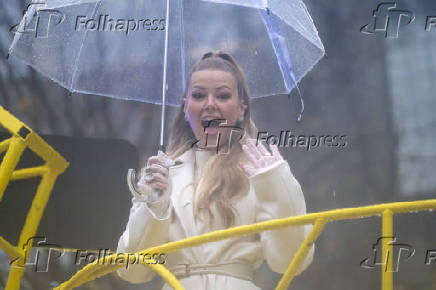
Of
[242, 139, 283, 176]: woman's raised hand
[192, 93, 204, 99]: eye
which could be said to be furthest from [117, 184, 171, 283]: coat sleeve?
[192, 93, 204, 99]: eye

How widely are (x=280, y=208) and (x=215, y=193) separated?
13.4 inches

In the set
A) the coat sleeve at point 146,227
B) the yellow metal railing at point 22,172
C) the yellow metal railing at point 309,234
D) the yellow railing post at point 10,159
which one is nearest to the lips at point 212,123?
the coat sleeve at point 146,227

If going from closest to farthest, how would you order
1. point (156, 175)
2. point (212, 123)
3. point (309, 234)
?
point (309, 234) → point (156, 175) → point (212, 123)

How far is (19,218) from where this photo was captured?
2.72 m

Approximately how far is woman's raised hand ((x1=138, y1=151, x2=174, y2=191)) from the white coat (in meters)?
0.06

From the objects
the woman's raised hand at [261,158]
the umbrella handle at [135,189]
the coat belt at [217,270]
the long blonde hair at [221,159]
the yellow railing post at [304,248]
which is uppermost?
the long blonde hair at [221,159]

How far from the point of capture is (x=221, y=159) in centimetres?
220

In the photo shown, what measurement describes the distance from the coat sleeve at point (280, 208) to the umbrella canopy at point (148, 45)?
57 centimetres

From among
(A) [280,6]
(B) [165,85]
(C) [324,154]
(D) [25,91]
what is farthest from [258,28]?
(D) [25,91]

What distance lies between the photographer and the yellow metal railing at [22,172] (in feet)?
5.85

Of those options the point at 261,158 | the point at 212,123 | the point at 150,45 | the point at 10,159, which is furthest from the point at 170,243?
the point at 150,45

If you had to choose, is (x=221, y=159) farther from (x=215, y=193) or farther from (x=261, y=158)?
(x=261, y=158)

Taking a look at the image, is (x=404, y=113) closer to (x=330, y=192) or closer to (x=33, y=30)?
(x=330, y=192)

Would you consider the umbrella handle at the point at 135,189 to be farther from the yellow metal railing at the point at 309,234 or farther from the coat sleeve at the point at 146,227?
the yellow metal railing at the point at 309,234
